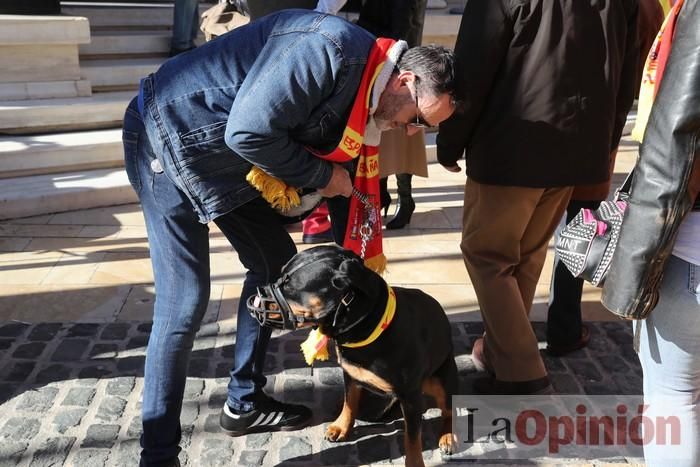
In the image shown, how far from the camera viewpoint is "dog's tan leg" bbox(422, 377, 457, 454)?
3.10 meters

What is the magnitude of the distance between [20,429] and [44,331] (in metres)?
0.89

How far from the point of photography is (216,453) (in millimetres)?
3029

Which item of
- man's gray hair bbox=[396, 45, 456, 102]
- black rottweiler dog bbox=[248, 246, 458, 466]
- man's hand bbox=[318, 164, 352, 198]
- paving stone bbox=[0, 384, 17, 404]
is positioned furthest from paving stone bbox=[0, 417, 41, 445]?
man's gray hair bbox=[396, 45, 456, 102]

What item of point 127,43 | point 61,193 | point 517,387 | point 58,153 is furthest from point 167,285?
point 127,43

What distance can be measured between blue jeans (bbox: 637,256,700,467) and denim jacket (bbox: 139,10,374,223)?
1144 mm

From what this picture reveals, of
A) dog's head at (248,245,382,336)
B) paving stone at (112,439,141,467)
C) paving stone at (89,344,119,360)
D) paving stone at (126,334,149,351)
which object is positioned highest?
dog's head at (248,245,382,336)

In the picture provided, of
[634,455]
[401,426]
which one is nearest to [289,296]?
[401,426]

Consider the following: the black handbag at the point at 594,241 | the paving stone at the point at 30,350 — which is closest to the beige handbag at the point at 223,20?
the paving stone at the point at 30,350

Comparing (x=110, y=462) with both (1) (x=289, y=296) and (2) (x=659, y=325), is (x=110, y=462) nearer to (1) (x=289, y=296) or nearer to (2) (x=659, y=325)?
(1) (x=289, y=296)

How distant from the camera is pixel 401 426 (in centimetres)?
325

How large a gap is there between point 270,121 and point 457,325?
2274 mm

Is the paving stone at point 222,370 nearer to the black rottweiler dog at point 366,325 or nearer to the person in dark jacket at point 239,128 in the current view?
the black rottweiler dog at point 366,325

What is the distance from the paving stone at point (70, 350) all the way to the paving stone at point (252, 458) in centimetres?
115

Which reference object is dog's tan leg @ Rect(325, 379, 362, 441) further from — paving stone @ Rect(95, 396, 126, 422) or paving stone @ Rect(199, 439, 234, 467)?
paving stone @ Rect(95, 396, 126, 422)
